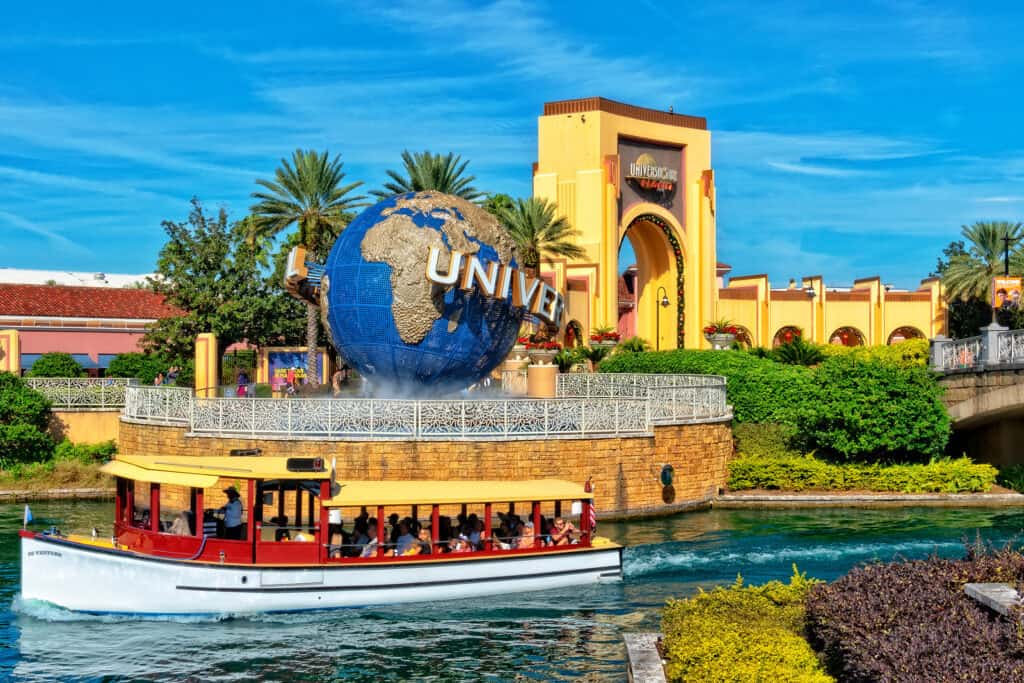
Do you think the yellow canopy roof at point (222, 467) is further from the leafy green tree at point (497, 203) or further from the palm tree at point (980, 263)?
the palm tree at point (980, 263)

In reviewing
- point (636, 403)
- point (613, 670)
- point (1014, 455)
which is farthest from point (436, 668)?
point (1014, 455)

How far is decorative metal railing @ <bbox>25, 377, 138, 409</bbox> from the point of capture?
41562 mm

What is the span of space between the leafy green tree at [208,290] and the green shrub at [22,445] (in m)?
16.0

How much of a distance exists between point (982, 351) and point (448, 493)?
20195 mm

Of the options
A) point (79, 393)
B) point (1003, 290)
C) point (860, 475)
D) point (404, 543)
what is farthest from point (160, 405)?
point (1003, 290)

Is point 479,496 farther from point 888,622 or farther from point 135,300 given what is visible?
point 135,300

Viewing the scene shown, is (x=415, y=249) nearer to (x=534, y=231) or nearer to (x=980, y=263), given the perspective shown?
(x=534, y=231)

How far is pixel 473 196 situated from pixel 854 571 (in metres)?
38.0

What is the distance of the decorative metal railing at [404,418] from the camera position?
29.0 metres

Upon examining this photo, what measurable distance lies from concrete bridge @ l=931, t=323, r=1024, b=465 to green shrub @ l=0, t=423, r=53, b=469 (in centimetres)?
3127

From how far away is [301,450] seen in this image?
28.7 m

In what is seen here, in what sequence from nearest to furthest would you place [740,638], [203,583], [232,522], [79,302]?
[740,638] < [203,583] < [232,522] < [79,302]

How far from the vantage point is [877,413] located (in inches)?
1344

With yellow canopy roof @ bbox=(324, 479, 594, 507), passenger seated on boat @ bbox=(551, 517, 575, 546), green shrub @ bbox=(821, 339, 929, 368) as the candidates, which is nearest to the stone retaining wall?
yellow canopy roof @ bbox=(324, 479, 594, 507)
